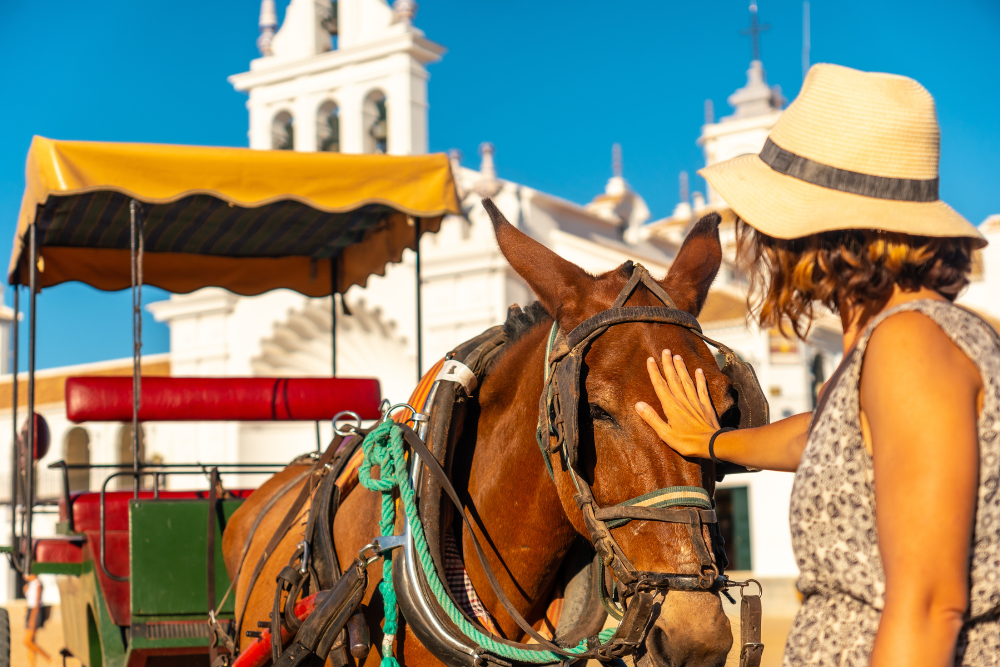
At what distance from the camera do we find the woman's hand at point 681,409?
71.6 inches

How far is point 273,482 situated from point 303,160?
1.25 metres

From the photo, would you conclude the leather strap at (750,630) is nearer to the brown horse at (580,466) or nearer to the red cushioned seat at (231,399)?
the brown horse at (580,466)

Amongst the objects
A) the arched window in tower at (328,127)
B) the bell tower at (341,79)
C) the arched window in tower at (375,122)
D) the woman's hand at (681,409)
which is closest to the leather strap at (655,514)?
the woman's hand at (681,409)

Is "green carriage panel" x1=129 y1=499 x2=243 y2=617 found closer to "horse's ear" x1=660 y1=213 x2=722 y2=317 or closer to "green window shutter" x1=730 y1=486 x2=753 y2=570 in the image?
"horse's ear" x1=660 y1=213 x2=722 y2=317

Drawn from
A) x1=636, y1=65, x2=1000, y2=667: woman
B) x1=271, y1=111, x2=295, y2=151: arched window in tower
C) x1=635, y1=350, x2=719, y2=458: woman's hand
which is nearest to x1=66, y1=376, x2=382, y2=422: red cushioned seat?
x1=635, y1=350, x2=719, y2=458: woman's hand

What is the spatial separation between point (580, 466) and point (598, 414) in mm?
105

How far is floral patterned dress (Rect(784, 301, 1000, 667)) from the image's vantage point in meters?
1.14

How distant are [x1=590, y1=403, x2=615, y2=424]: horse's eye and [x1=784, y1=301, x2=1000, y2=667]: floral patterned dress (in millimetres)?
677

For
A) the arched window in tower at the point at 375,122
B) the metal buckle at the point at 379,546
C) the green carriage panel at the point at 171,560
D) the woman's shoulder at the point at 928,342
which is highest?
the arched window in tower at the point at 375,122

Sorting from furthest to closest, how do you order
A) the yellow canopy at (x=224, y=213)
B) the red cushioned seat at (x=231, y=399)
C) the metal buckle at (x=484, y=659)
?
the red cushioned seat at (x=231, y=399)
the yellow canopy at (x=224, y=213)
the metal buckle at (x=484, y=659)

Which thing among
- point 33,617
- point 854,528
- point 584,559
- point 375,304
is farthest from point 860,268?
point 375,304

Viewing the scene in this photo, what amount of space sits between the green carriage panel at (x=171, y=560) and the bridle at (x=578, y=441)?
208 centimetres

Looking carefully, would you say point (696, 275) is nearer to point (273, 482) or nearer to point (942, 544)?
point (942, 544)

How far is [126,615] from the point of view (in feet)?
12.4
